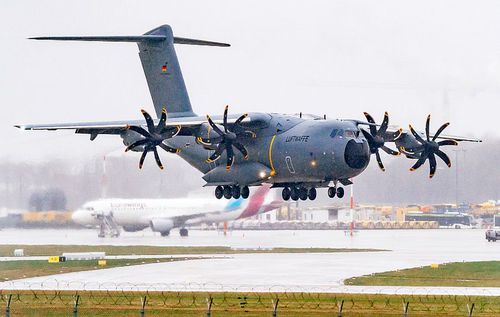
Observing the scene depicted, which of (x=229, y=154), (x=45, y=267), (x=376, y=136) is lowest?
(x=45, y=267)

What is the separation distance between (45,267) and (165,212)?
3343cm

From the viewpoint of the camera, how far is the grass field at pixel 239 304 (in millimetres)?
42156

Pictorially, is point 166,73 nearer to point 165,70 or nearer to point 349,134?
point 165,70

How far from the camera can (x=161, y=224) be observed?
103m

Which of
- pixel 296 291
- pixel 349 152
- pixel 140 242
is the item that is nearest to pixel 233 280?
pixel 296 291

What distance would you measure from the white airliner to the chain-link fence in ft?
133

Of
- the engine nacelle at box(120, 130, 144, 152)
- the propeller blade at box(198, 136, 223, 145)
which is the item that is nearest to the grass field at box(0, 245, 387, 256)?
the engine nacelle at box(120, 130, 144, 152)

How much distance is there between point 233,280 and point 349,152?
12396mm

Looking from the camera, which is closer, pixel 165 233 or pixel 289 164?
pixel 289 164

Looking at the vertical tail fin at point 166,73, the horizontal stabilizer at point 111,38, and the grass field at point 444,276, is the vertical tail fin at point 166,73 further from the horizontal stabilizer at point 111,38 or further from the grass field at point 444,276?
the grass field at point 444,276

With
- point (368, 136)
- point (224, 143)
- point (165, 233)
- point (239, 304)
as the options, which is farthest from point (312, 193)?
point (165, 233)

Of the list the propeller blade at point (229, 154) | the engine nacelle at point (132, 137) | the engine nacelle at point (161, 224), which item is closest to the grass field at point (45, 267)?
the engine nacelle at point (132, 137)

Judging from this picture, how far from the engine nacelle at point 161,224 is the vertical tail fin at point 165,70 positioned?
4455 centimetres

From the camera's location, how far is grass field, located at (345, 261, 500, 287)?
5500 centimetres
